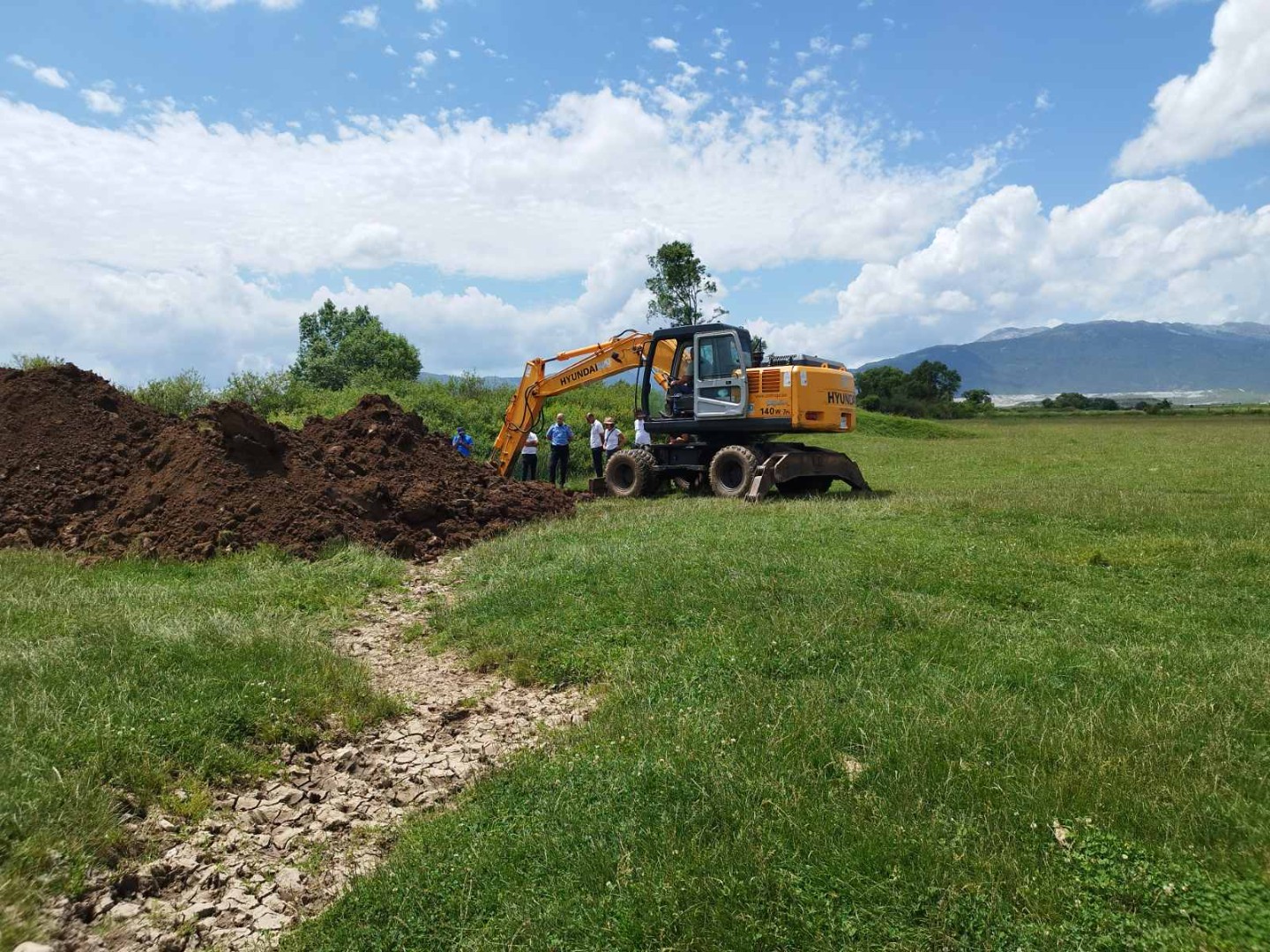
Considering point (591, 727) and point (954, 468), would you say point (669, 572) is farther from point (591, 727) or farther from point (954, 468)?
point (954, 468)

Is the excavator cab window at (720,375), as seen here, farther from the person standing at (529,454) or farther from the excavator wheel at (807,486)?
the person standing at (529,454)

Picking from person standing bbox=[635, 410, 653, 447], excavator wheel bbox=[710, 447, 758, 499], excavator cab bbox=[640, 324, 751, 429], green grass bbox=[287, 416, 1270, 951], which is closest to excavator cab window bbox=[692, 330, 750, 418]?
excavator cab bbox=[640, 324, 751, 429]

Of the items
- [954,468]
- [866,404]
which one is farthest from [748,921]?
[866,404]

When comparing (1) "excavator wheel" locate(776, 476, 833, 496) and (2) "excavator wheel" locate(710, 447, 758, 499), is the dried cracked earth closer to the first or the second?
(2) "excavator wheel" locate(710, 447, 758, 499)

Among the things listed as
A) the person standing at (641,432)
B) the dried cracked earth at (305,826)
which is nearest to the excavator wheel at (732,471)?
the person standing at (641,432)

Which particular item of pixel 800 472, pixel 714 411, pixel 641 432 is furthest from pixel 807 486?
pixel 641 432

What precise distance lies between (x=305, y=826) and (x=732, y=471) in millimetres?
12227

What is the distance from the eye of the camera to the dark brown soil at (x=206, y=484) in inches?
412

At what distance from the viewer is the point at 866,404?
67.7m

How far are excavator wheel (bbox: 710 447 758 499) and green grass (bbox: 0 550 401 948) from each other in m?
8.85

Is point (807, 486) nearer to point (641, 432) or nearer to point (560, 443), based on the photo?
point (641, 432)

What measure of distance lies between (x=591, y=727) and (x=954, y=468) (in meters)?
20.8

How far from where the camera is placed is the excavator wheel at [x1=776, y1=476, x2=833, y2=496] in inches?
658

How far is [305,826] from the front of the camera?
4.40 m
